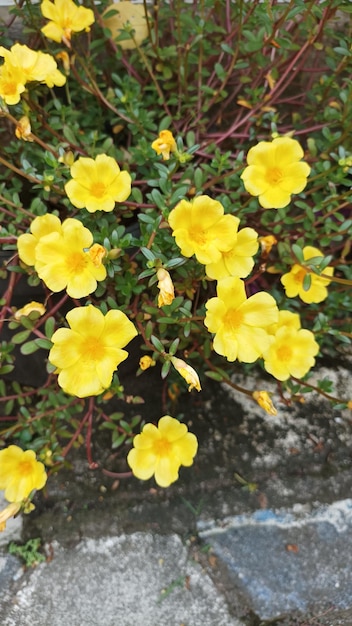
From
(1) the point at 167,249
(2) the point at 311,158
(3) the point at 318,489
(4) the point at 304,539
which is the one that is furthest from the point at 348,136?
(4) the point at 304,539

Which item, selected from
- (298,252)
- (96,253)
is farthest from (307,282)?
(96,253)

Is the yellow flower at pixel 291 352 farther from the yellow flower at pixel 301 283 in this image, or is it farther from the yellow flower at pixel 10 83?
the yellow flower at pixel 10 83

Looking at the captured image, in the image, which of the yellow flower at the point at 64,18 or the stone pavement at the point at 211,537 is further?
the stone pavement at the point at 211,537

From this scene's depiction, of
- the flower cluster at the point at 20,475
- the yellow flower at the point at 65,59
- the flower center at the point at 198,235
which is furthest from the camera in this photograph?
the yellow flower at the point at 65,59

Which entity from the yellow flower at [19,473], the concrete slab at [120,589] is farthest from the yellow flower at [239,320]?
the concrete slab at [120,589]

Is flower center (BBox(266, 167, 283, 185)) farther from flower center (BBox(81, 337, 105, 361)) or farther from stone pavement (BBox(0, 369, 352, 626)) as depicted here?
stone pavement (BBox(0, 369, 352, 626))

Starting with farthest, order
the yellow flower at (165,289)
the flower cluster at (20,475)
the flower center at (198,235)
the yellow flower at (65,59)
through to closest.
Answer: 1. the yellow flower at (65,59)
2. the flower cluster at (20,475)
3. the flower center at (198,235)
4. the yellow flower at (165,289)

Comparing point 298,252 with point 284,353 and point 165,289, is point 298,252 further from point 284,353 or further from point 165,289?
point 165,289

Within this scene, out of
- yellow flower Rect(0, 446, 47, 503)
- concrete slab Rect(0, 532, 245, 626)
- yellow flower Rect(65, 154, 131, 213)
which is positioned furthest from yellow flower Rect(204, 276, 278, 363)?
concrete slab Rect(0, 532, 245, 626)
